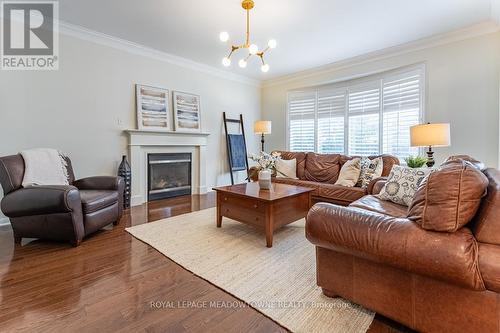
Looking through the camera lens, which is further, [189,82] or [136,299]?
[189,82]

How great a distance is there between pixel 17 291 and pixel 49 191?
0.93 meters

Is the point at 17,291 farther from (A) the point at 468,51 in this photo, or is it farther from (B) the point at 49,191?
(A) the point at 468,51

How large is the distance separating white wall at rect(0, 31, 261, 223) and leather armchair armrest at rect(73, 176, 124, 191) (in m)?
0.71

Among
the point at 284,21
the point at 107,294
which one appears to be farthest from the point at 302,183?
the point at 107,294

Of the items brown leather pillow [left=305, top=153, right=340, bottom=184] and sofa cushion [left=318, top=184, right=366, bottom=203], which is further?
brown leather pillow [left=305, top=153, right=340, bottom=184]

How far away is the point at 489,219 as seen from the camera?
111 cm

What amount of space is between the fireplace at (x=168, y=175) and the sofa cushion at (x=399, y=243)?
3596 millimetres

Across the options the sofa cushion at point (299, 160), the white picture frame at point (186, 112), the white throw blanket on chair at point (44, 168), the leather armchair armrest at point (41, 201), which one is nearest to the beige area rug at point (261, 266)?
the leather armchair armrest at point (41, 201)

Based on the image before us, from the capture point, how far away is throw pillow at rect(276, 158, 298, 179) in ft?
14.2

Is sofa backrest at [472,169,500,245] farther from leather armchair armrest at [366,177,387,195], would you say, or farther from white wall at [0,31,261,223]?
white wall at [0,31,261,223]

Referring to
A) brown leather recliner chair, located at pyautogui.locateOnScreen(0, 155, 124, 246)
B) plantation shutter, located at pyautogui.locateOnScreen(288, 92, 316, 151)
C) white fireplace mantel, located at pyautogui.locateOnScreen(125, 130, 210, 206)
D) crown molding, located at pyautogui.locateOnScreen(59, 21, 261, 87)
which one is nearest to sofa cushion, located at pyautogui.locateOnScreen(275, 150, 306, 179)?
plantation shutter, located at pyautogui.locateOnScreen(288, 92, 316, 151)

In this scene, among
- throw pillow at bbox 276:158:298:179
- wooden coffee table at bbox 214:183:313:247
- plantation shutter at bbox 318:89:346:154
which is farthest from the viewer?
plantation shutter at bbox 318:89:346:154

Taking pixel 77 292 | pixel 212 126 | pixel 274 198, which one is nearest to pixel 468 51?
pixel 274 198

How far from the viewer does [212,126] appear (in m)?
5.41
